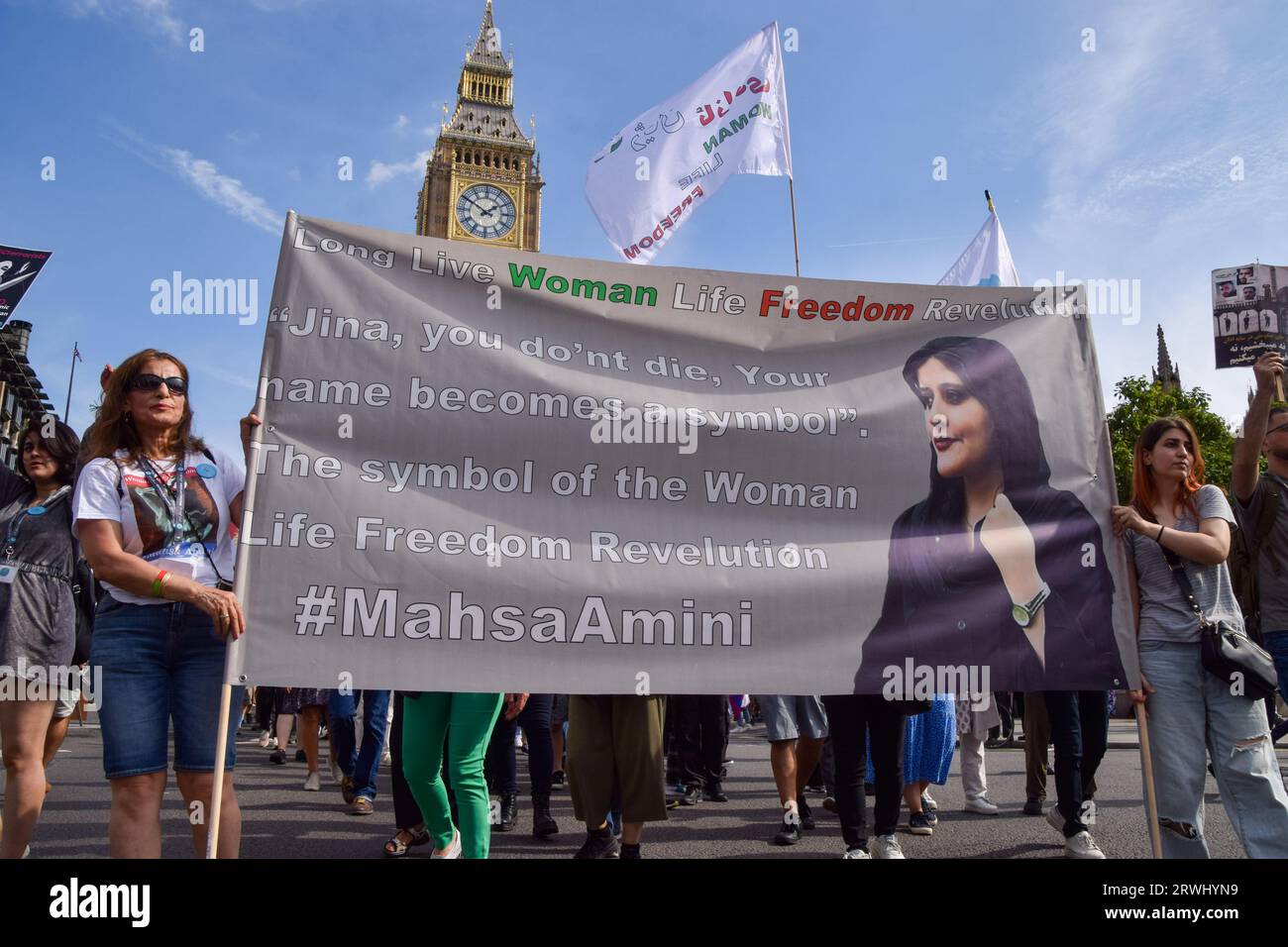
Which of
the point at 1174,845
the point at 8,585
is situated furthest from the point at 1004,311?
the point at 8,585

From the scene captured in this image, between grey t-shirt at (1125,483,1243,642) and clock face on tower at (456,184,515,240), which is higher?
clock face on tower at (456,184,515,240)

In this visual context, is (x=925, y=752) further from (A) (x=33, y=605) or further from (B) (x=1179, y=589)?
(A) (x=33, y=605)

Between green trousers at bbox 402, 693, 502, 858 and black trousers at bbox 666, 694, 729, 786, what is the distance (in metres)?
3.63

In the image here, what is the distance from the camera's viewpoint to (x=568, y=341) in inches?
169

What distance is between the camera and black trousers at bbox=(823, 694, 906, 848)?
473cm

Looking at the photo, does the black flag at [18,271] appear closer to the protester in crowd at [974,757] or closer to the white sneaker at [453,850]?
the white sneaker at [453,850]

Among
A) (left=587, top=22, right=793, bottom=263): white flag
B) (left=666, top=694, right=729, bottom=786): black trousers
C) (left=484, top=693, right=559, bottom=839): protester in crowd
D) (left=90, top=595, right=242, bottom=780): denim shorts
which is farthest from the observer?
→ (left=587, top=22, right=793, bottom=263): white flag

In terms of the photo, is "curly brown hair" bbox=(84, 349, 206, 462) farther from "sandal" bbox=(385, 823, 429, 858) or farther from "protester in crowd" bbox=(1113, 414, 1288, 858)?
"protester in crowd" bbox=(1113, 414, 1288, 858)

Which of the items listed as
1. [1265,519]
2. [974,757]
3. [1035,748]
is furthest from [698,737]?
[1265,519]

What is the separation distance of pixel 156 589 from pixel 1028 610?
3.48 meters

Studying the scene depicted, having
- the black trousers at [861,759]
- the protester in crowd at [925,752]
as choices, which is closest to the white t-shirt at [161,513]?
Answer: the black trousers at [861,759]

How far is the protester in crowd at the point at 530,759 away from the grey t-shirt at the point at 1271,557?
394cm

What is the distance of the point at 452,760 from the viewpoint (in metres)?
4.13

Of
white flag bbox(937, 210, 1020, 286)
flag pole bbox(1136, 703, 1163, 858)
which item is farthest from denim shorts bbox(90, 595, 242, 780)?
white flag bbox(937, 210, 1020, 286)
